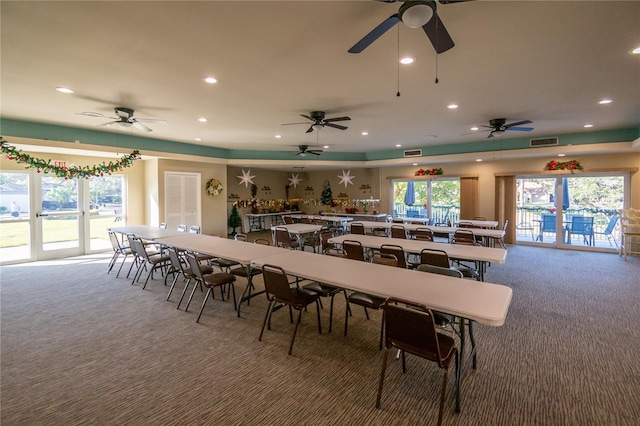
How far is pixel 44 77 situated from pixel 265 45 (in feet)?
9.82

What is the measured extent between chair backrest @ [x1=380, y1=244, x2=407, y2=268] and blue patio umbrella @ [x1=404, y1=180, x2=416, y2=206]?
6.88 meters

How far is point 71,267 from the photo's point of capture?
6.46 m

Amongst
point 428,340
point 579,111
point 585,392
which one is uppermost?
point 579,111

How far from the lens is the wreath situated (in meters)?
9.46

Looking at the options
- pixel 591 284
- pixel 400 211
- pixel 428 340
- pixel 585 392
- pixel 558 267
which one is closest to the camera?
pixel 428 340

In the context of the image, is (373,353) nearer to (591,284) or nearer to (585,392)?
(585,392)

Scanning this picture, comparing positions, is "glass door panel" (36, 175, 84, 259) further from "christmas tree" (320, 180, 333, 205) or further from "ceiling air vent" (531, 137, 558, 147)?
"ceiling air vent" (531, 137, 558, 147)

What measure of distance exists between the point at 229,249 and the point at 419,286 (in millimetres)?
2702

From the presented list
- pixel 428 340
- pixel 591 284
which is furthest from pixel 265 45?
pixel 591 284

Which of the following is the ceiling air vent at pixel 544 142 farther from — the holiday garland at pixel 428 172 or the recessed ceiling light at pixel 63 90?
the recessed ceiling light at pixel 63 90

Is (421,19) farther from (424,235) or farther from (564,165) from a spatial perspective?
(564,165)

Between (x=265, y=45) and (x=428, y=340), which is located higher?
(x=265, y=45)

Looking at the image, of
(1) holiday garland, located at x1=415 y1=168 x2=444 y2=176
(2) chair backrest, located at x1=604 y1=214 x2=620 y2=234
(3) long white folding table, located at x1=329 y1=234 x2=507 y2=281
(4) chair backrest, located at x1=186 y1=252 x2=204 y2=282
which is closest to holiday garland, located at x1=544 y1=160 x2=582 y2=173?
(2) chair backrest, located at x1=604 y1=214 x2=620 y2=234

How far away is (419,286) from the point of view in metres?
2.59
